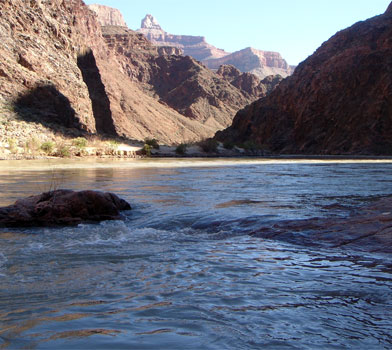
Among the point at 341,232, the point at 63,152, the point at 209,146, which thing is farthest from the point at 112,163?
the point at 341,232

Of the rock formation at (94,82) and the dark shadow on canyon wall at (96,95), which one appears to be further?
the dark shadow on canyon wall at (96,95)

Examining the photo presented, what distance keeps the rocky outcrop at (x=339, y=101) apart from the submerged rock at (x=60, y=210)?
53.4 m

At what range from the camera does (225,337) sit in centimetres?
294

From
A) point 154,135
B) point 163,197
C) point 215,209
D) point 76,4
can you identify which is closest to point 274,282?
point 215,209

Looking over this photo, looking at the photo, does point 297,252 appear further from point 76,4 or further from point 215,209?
point 76,4

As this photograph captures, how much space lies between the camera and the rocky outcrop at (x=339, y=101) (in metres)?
59.8

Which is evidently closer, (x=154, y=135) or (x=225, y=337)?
(x=225, y=337)

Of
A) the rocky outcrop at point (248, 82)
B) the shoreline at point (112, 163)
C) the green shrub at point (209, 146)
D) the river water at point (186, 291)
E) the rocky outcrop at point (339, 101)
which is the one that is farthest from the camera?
the rocky outcrop at point (248, 82)

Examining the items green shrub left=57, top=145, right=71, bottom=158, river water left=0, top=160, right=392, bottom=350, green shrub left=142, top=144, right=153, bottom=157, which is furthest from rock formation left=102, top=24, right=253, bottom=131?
river water left=0, top=160, right=392, bottom=350

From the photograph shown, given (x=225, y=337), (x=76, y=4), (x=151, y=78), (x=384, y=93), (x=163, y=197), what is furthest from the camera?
(x=151, y=78)

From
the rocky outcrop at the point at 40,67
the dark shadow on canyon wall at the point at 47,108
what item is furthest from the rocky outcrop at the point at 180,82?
the dark shadow on canyon wall at the point at 47,108

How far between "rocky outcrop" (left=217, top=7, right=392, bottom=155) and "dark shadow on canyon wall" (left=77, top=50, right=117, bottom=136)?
79.7 feet

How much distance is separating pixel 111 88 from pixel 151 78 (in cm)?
5391

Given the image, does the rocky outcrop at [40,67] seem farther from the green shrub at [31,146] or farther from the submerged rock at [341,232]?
the submerged rock at [341,232]
